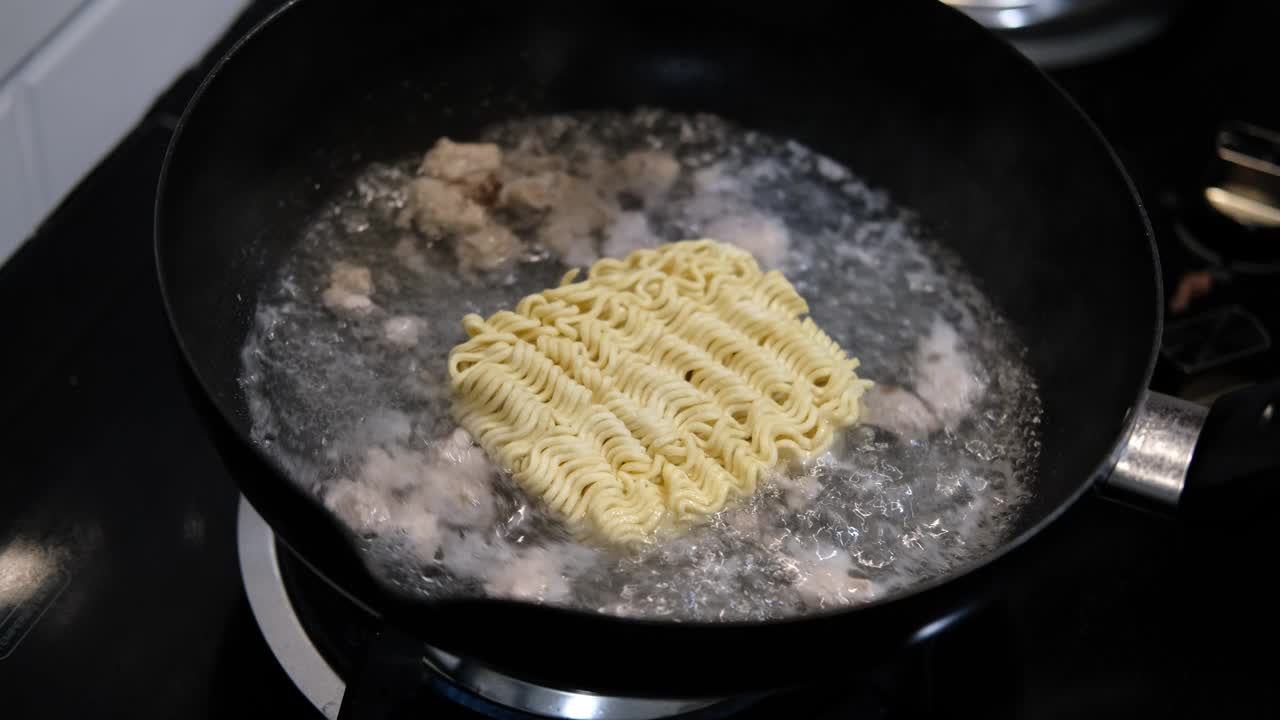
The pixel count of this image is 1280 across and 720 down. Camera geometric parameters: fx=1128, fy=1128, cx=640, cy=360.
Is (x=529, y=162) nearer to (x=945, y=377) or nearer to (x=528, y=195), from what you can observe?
(x=528, y=195)

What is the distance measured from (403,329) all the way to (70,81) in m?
0.82

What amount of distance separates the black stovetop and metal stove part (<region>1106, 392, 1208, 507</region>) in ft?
0.29

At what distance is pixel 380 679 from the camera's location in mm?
1197

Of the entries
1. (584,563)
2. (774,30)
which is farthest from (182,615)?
(774,30)

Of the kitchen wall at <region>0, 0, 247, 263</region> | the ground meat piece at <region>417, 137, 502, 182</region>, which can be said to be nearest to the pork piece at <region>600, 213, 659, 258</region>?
the ground meat piece at <region>417, 137, 502, 182</region>

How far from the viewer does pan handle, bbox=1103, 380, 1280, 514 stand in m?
1.24

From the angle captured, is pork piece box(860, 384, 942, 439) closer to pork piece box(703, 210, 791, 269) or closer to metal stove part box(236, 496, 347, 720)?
pork piece box(703, 210, 791, 269)

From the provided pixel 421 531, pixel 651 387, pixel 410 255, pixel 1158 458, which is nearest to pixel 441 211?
pixel 410 255

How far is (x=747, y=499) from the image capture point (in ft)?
4.83

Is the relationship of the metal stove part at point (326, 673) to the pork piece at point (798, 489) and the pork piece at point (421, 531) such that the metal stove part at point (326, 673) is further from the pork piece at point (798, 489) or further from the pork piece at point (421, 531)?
the pork piece at point (798, 489)

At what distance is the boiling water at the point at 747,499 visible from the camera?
54.5 inches

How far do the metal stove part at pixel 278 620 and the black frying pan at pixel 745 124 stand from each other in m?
0.21

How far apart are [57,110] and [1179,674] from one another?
1.99 m

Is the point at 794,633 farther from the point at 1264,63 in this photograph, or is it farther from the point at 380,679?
the point at 1264,63
